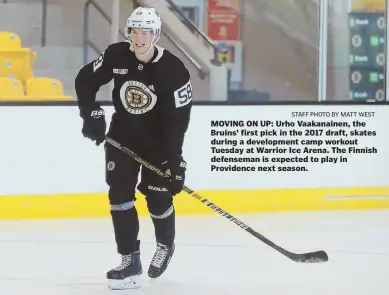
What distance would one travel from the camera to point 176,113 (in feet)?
10.00

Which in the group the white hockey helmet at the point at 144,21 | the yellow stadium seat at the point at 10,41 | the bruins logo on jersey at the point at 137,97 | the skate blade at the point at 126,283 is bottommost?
the skate blade at the point at 126,283

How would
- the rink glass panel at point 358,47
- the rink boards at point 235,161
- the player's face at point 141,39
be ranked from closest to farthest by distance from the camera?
the player's face at point 141,39
the rink boards at point 235,161
the rink glass panel at point 358,47

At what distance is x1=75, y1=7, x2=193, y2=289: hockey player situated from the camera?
303cm

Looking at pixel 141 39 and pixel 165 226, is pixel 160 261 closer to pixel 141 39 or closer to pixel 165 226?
pixel 165 226

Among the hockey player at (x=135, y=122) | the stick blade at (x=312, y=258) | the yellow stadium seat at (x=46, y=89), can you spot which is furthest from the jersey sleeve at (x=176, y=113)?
the yellow stadium seat at (x=46, y=89)

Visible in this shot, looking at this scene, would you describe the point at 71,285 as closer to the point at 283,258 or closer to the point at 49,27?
the point at 283,258

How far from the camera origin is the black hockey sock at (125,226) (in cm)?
309

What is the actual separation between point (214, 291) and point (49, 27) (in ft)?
8.71

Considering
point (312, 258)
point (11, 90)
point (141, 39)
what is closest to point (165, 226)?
point (312, 258)

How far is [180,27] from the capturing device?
534 cm

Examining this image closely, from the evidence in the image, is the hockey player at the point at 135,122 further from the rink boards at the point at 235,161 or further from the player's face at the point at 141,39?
the rink boards at the point at 235,161

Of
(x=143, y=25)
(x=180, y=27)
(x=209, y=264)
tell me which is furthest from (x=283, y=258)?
(x=180, y=27)

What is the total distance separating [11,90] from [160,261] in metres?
2.09

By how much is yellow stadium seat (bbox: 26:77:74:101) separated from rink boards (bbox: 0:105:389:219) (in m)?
0.15
